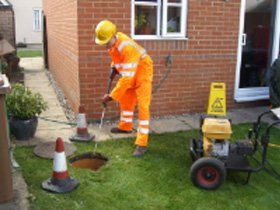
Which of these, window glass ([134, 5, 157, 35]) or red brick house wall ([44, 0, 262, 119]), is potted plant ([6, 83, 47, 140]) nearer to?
red brick house wall ([44, 0, 262, 119])

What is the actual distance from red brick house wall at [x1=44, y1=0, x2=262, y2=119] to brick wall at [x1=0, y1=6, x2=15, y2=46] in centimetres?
524

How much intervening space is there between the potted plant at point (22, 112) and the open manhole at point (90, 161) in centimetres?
→ 103

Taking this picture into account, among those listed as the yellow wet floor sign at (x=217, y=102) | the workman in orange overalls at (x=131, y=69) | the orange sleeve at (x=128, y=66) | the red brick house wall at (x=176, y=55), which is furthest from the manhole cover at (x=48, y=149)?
the yellow wet floor sign at (x=217, y=102)

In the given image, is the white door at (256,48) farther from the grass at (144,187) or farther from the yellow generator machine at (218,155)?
the yellow generator machine at (218,155)

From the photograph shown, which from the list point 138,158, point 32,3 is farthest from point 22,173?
point 32,3

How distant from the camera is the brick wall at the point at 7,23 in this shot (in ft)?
41.4

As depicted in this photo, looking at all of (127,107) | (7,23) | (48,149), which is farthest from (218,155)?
(7,23)

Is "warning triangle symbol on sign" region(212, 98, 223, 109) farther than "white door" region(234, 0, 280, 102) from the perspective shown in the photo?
No

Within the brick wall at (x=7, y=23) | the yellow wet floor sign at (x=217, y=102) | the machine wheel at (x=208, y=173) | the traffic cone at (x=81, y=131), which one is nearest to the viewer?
the machine wheel at (x=208, y=173)

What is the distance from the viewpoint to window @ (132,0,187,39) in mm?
6883

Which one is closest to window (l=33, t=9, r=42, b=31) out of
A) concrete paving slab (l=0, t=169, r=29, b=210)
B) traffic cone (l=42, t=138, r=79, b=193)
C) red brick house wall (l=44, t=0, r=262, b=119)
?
red brick house wall (l=44, t=0, r=262, b=119)

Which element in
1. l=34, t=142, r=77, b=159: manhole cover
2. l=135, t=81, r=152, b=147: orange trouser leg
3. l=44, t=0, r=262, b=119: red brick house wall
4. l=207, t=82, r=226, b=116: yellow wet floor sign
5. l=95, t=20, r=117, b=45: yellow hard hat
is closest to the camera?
l=95, t=20, r=117, b=45: yellow hard hat

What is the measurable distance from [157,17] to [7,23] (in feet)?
24.4

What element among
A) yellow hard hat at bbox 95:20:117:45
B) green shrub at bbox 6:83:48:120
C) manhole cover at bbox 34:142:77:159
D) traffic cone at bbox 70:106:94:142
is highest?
yellow hard hat at bbox 95:20:117:45
